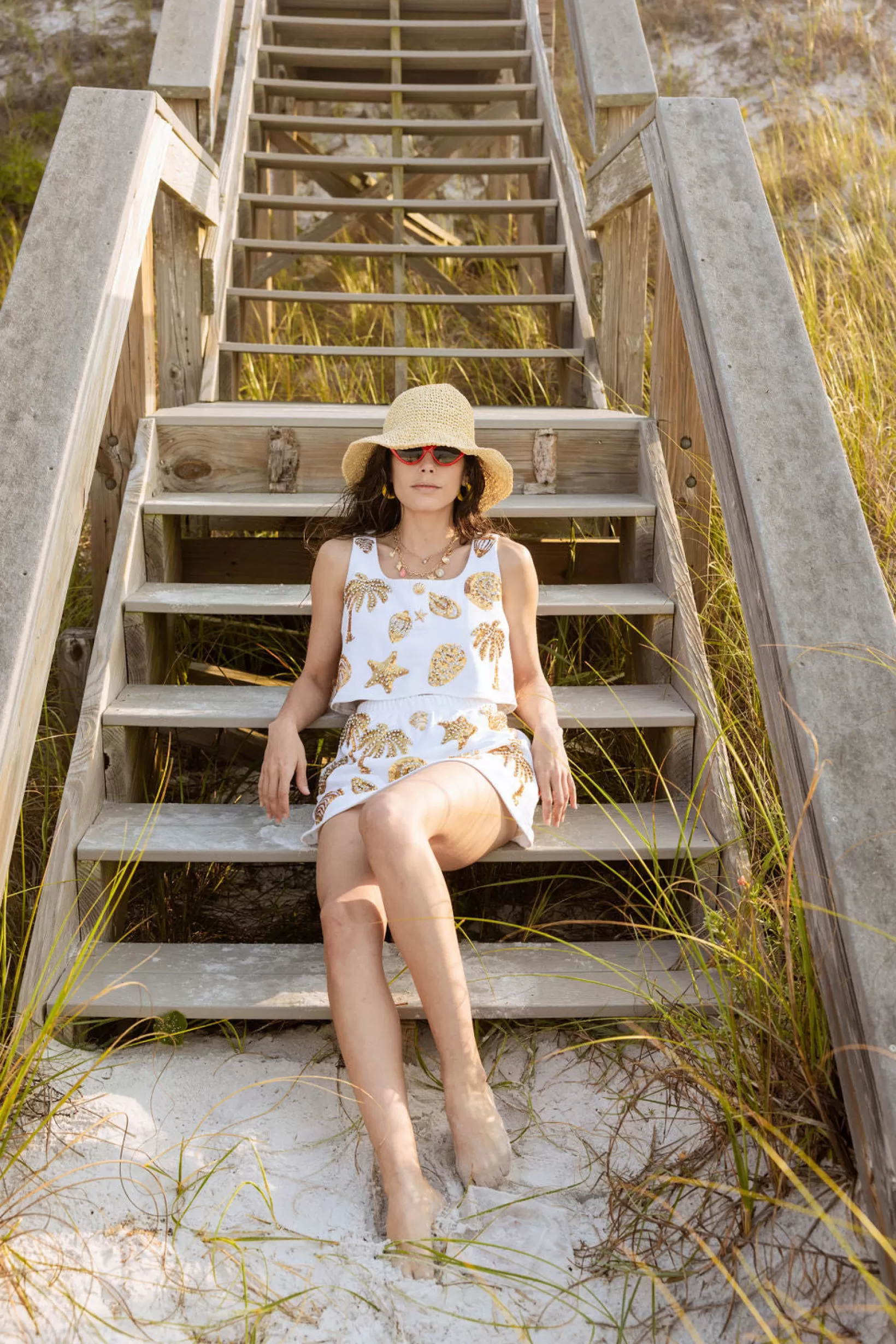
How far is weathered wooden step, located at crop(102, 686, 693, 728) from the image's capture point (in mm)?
2512

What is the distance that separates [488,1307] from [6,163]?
6673 millimetres

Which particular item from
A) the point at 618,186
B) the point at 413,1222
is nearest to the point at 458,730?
the point at 413,1222

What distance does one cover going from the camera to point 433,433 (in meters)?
2.31

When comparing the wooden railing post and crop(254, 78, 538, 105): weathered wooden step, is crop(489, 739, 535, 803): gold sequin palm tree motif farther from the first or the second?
crop(254, 78, 538, 105): weathered wooden step

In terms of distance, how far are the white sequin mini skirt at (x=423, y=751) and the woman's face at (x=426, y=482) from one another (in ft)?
1.32

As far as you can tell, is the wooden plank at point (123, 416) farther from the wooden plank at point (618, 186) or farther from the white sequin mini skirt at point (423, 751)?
the wooden plank at point (618, 186)

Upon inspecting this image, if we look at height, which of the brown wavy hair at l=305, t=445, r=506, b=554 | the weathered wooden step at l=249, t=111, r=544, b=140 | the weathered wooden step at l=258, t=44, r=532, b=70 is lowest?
the brown wavy hair at l=305, t=445, r=506, b=554

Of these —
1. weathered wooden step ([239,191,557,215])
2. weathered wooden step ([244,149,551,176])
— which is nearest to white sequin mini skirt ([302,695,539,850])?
weathered wooden step ([239,191,557,215])

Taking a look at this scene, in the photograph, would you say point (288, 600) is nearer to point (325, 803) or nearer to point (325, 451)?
point (325, 451)

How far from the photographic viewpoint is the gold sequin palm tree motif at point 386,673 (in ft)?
7.74

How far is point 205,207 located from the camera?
3697mm

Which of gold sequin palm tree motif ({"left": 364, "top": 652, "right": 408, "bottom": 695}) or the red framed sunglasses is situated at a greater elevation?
the red framed sunglasses

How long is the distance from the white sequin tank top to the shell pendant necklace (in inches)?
0.7

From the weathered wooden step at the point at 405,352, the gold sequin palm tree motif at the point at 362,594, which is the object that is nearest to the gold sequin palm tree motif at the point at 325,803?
the gold sequin palm tree motif at the point at 362,594
